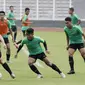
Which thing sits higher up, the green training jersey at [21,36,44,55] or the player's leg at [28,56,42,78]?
the green training jersey at [21,36,44,55]

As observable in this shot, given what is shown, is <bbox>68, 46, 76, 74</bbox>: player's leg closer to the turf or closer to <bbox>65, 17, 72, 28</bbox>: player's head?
the turf

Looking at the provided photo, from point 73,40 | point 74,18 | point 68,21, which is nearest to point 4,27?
point 73,40

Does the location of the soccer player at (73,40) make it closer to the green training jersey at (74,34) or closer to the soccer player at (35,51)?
the green training jersey at (74,34)

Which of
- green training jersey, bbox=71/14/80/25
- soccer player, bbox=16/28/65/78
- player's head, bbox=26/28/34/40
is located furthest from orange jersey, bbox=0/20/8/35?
green training jersey, bbox=71/14/80/25

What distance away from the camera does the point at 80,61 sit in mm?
18672

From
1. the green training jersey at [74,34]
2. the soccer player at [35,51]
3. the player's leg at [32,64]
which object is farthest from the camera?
the green training jersey at [74,34]

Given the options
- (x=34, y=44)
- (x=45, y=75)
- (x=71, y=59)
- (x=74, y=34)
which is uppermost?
(x=74, y=34)

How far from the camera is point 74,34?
15.4 meters

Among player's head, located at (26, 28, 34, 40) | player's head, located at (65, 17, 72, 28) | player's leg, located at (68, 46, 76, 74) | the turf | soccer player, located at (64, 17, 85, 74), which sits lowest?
the turf

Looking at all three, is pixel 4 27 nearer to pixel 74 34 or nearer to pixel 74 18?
pixel 74 34

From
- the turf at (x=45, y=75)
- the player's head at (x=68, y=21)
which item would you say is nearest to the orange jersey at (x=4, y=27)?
the turf at (x=45, y=75)

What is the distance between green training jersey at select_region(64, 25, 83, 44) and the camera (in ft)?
49.9

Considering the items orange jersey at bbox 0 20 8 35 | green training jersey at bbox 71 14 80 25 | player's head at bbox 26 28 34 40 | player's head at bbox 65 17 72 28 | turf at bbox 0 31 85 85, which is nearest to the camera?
turf at bbox 0 31 85 85

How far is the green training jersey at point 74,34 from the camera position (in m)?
15.2
